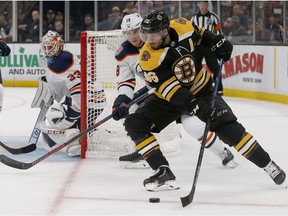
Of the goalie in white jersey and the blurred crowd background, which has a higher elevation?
the blurred crowd background

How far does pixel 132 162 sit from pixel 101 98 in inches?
23.7

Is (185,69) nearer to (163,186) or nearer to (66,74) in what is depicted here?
(163,186)

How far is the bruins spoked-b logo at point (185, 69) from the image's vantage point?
356cm

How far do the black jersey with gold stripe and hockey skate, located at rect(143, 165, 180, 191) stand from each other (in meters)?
0.35

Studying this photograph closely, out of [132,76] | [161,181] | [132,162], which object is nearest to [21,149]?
[132,162]

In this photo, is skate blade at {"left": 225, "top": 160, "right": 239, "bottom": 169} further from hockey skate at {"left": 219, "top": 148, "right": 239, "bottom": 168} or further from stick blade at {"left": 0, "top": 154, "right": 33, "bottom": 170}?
stick blade at {"left": 0, "top": 154, "right": 33, "bottom": 170}

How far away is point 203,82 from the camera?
3.78m

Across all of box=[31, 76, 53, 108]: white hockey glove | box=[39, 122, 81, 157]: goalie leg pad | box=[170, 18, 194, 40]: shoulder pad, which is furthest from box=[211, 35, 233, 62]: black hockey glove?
box=[31, 76, 53, 108]: white hockey glove

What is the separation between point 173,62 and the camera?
3545 millimetres

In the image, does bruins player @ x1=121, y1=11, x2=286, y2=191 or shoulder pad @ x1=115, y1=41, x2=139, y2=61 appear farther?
shoulder pad @ x1=115, y1=41, x2=139, y2=61

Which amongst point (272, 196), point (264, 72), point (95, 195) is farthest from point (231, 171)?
point (264, 72)

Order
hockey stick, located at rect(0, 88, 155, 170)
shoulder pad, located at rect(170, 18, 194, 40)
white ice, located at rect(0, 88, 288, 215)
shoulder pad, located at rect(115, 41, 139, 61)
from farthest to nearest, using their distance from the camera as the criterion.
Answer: shoulder pad, located at rect(115, 41, 139, 61) < hockey stick, located at rect(0, 88, 155, 170) < shoulder pad, located at rect(170, 18, 194, 40) < white ice, located at rect(0, 88, 288, 215)

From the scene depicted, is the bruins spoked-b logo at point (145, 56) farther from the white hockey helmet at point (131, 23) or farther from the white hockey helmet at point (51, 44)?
the white hockey helmet at point (51, 44)

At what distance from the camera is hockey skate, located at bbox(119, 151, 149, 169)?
421 cm
